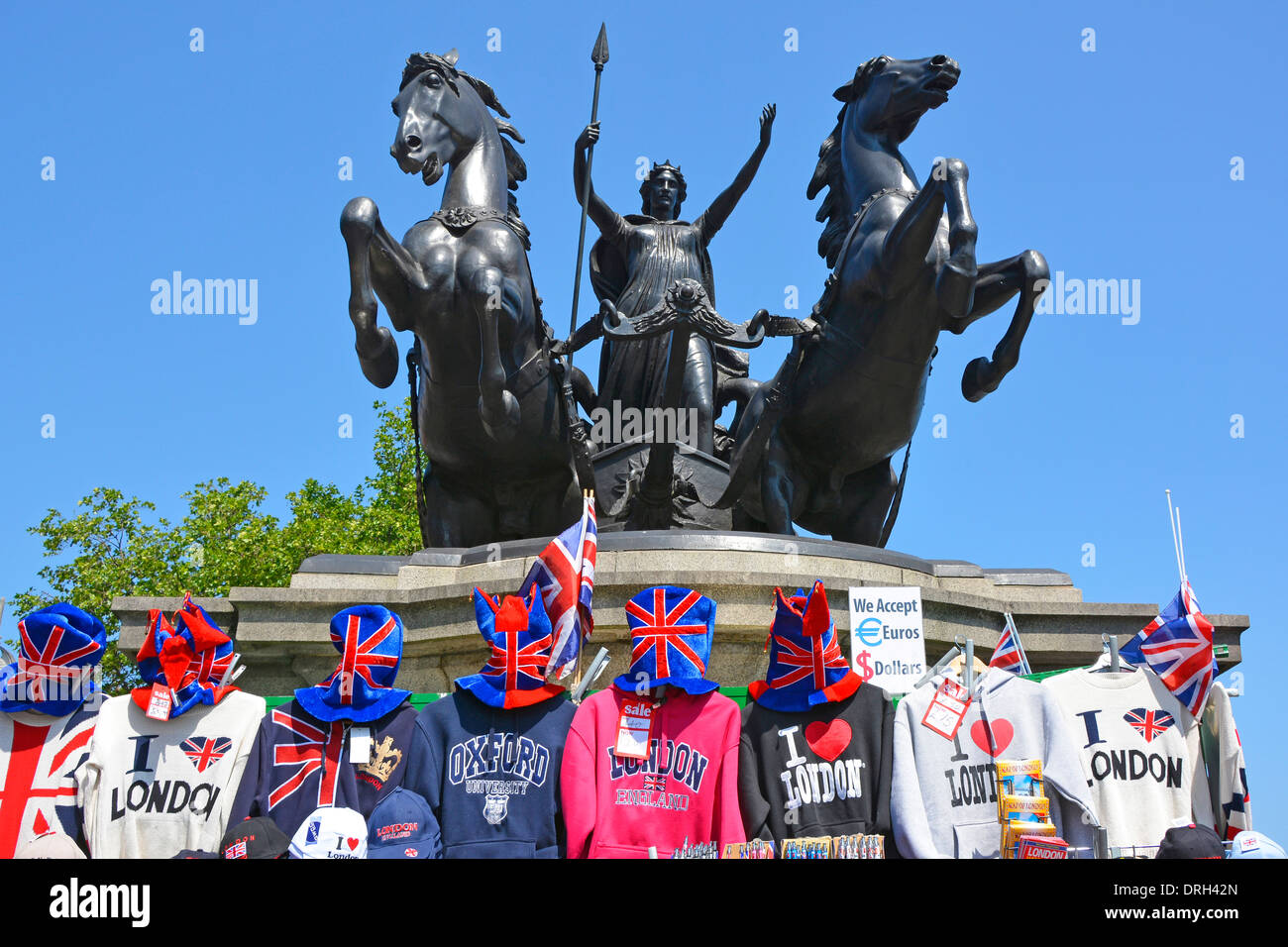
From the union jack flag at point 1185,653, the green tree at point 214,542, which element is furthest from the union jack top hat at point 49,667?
A: the green tree at point 214,542

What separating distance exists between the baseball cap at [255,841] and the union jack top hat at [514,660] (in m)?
1.12

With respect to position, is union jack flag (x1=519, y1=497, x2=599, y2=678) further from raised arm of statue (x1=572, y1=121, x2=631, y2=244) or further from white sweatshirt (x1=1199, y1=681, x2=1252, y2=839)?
raised arm of statue (x1=572, y1=121, x2=631, y2=244)

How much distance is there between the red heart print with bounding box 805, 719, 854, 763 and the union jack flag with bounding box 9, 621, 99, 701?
3411mm

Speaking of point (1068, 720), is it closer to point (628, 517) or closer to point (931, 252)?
point (931, 252)

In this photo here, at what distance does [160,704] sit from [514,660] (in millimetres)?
1653

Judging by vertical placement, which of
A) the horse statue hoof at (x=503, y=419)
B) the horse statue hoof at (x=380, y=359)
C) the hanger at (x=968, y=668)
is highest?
the horse statue hoof at (x=380, y=359)

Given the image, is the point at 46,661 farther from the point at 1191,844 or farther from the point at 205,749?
the point at 1191,844

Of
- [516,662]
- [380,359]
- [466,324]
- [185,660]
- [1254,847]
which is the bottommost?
[1254,847]

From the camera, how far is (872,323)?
1228cm

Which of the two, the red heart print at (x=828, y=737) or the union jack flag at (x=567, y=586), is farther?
the union jack flag at (x=567, y=586)

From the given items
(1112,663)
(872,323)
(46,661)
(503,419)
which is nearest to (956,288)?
(872,323)

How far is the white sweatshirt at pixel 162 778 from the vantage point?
6574 mm

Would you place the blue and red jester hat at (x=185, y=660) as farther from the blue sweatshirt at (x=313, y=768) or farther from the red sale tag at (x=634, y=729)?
the red sale tag at (x=634, y=729)
